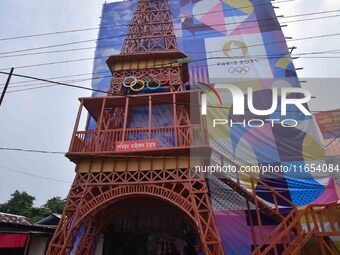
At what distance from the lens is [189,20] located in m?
17.6

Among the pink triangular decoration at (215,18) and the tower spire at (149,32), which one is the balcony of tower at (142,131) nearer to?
the tower spire at (149,32)

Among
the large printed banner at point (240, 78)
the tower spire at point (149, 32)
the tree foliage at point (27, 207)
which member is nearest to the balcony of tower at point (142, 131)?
the large printed banner at point (240, 78)

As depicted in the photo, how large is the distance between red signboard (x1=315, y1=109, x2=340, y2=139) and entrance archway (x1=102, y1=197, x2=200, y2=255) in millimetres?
7983

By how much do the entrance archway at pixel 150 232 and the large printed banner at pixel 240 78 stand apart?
195 centimetres

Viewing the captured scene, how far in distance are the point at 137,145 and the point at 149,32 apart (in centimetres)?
853

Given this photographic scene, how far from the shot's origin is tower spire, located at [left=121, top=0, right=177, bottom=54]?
1434 centimetres

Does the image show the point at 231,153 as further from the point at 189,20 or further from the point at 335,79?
the point at 189,20

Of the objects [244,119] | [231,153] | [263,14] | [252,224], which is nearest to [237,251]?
[252,224]

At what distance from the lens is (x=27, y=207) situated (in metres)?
36.4

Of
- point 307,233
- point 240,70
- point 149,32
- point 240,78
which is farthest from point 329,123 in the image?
point 149,32

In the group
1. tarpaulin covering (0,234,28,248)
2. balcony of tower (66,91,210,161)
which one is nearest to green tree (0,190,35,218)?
tarpaulin covering (0,234,28,248)

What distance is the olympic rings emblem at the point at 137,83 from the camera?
12.5 meters

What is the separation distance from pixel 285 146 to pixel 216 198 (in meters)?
4.23

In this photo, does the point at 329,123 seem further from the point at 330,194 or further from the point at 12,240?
the point at 12,240
